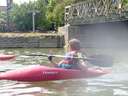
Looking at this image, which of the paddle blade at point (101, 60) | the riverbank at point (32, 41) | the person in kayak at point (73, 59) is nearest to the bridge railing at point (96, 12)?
the riverbank at point (32, 41)

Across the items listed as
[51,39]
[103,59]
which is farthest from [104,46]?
[103,59]

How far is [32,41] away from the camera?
55906mm

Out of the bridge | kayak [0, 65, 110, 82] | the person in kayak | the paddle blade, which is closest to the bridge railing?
the bridge

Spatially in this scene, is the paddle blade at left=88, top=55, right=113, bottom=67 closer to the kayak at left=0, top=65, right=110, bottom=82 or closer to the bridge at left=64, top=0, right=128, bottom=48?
the kayak at left=0, top=65, right=110, bottom=82

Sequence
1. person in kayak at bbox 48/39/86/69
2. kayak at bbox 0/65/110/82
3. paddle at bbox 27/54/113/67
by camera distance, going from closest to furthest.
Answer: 1. kayak at bbox 0/65/110/82
2. person in kayak at bbox 48/39/86/69
3. paddle at bbox 27/54/113/67

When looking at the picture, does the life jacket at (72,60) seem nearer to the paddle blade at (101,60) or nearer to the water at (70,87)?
the paddle blade at (101,60)

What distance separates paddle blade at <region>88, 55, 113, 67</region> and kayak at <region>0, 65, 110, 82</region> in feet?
1.58

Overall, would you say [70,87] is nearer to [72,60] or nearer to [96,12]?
[72,60]

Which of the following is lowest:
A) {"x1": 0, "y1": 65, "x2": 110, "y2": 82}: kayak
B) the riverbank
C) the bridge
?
the riverbank

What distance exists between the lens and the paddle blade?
693 inches

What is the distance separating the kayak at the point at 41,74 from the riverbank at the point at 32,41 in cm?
3729

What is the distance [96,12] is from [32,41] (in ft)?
27.8

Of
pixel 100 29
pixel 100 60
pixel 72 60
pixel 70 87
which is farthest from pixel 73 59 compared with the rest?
pixel 100 29

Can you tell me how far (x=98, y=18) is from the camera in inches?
1983
